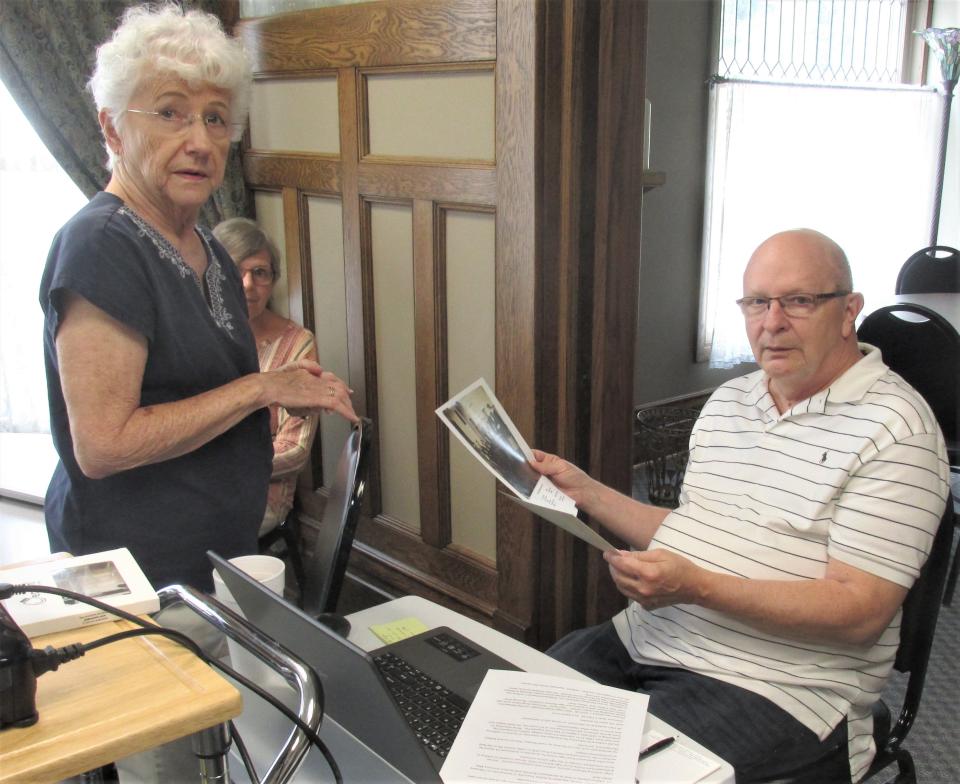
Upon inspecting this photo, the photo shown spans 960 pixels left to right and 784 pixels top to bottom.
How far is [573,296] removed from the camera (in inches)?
81.3

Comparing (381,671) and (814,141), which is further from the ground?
(814,141)

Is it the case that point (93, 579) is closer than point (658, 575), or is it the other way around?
point (93, 579)

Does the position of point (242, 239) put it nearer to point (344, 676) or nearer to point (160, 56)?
point (160, 56)

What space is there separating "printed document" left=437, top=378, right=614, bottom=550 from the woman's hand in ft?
0.56

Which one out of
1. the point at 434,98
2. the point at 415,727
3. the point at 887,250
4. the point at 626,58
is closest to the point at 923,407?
the point at 415,727

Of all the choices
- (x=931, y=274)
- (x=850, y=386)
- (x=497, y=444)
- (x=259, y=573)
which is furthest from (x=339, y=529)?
(x=931, y=274)

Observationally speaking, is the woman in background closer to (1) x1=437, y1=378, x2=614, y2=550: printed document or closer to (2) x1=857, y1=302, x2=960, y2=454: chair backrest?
(1) x1=437, y1=378, x2=614, y2=550: printed document

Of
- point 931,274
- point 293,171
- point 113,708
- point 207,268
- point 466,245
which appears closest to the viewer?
point 113,708

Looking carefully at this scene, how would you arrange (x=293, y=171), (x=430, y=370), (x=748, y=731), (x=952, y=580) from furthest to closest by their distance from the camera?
1. (x=952, y=580)
2. (x=293, y=171)
3. (x=430, y=370)
4. (x=748, y=731)

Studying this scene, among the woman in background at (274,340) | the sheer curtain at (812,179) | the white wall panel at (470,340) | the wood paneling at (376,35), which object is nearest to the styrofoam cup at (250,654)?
the white wall panel at (470,340)

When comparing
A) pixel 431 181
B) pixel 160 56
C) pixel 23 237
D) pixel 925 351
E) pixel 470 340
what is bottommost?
pixel 925 351

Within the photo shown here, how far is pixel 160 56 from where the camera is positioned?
1412mm

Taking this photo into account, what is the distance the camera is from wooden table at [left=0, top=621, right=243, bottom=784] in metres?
0.68

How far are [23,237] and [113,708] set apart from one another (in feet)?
7.56
